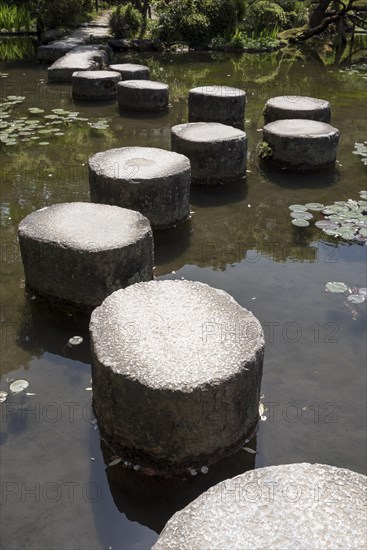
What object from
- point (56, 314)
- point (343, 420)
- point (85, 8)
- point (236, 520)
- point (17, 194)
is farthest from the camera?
point (85, 8)

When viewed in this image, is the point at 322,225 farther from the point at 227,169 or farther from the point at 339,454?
the point at 339,454

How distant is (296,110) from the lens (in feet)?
26.0

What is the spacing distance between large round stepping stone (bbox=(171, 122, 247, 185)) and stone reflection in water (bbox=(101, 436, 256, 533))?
4044mm

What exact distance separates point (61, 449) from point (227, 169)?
422 cm

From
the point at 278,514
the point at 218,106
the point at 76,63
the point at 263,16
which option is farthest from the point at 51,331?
the point at 263,16

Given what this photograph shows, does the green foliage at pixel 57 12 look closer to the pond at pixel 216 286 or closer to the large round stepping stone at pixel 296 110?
the pond at pixel 216 286

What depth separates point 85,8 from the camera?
2045cm

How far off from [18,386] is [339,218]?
3.65 m

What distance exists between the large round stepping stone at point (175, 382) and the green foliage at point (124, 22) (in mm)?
15849

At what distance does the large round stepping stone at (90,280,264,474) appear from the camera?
2934 millimetres

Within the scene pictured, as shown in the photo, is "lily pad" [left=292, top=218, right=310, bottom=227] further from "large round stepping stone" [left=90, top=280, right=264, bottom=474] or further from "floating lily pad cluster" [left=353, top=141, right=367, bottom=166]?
"large round stepping stone" [left=90, top=280, right=264, bottom=474]

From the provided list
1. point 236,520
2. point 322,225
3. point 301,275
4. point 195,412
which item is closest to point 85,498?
point 195,412

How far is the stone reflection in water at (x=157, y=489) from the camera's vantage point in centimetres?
293

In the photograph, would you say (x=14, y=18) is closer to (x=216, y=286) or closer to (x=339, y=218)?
(x=339, y=218)
